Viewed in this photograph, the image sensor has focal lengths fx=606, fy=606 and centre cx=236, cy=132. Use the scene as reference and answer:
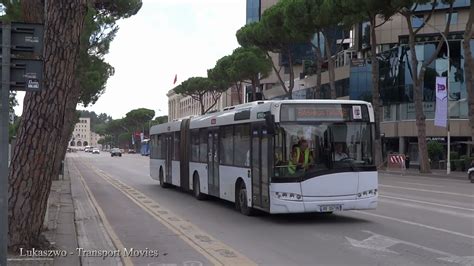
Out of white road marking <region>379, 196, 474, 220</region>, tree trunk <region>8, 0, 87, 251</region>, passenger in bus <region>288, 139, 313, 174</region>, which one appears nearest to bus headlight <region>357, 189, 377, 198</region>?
passenger in bus <region>288, 139, 313, 174</region>


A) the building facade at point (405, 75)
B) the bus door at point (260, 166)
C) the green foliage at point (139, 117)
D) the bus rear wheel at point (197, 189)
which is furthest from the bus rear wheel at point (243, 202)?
the green foliage at point (139, 117)

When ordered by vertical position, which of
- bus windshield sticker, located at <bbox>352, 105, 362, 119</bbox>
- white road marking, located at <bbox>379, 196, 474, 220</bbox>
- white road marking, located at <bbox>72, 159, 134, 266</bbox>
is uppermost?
bus windshield sticker, located at <bbox>352, 105, 362, 119</bbox>

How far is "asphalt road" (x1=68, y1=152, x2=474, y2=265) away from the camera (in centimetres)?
932

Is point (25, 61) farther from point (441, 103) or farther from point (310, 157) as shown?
point (441, 103)

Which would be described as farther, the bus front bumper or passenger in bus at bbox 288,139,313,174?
passenger in bus at bbox 288,139,313,174

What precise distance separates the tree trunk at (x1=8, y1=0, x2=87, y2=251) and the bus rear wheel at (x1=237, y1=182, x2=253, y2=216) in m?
6.49

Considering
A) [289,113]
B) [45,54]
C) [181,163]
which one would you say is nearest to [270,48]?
[181,163]

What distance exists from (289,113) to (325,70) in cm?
6576

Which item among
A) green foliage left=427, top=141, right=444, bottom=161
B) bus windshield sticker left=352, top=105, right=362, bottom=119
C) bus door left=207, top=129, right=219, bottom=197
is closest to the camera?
bus windshield sticker left=352, top=105, right=362, bottom=119

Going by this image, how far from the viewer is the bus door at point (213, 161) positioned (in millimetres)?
17422

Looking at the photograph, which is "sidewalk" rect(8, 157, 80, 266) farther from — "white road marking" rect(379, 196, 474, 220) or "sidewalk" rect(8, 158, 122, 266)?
"white road marking" rect(379, 196, 474, 220)

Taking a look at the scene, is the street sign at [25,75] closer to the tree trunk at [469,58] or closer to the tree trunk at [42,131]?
the tree trunk at [42,131]

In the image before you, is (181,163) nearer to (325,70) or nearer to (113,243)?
(113,243)

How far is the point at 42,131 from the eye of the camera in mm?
8898
